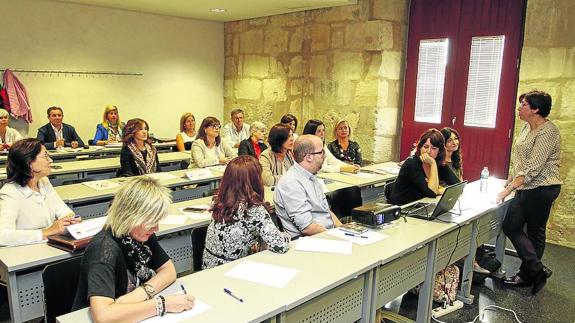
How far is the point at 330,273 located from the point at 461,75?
14.0 ft

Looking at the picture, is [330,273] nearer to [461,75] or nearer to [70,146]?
[461,75]

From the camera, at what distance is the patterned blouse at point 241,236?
2.27 m

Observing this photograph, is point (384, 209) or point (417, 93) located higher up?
point (417, 93)

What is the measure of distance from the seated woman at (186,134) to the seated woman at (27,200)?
3491 millimetres

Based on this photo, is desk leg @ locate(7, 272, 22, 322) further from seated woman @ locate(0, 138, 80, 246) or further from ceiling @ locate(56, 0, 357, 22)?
ceiling @ locate(56, 0, 357, 22)

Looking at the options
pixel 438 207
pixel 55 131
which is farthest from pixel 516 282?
pixel 55 131

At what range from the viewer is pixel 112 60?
7.18 meters

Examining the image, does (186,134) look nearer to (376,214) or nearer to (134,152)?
(134,152)

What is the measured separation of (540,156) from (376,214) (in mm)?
1640

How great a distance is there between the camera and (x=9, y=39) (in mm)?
6184

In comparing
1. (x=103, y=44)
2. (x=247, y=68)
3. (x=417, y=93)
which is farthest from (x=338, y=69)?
(x=103, y=44)

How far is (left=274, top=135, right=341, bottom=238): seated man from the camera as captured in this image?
2.67 meters

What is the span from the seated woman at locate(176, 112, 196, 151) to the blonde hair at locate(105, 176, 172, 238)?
14.9ft

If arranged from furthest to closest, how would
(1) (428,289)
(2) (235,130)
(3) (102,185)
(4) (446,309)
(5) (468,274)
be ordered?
(2) (235,130) < (3) (102,185) < (5) (468,274) < (4) (446,309) < (1) (428,289)
